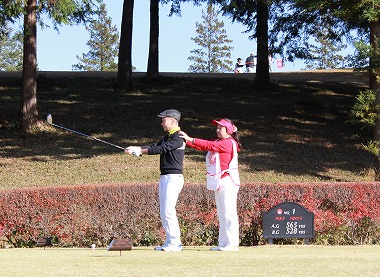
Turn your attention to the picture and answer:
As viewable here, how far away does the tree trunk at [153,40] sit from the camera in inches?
1220

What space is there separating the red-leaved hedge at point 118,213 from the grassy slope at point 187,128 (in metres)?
5.19

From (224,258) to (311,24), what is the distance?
1853 cm

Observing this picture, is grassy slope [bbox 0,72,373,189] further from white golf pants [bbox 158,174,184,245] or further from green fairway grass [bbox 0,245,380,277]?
green fairway grass [bbox 0,245,380,277]

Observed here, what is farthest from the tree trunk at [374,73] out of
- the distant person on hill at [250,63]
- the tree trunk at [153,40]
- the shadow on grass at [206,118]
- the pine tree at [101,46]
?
the pine tree at [101,46]

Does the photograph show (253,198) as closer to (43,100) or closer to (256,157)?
(256,157)

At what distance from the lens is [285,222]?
11734 millimetres

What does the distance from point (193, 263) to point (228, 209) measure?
5.61 feet

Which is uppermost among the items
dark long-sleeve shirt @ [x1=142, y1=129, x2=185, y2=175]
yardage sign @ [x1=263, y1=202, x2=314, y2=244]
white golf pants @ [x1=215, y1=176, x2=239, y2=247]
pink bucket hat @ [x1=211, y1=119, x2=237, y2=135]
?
pink bucket hat @ [x1=211, y1=119, x2=237, y2=135]

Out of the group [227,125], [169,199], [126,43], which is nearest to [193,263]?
[169,199]

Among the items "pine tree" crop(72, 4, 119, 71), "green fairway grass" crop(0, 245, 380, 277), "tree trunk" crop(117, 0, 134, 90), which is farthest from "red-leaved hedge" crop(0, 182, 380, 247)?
"pine tree" crop(72, 4, 119, 71)

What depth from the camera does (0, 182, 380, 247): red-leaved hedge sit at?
12062 millimetres

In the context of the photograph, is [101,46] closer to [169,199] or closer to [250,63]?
[250,63]

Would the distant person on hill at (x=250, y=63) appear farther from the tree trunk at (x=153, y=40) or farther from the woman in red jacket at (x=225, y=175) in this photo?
the woman in red jacket at (x=225, y=175)

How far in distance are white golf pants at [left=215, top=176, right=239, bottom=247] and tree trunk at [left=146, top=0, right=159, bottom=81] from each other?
72.0 ft
